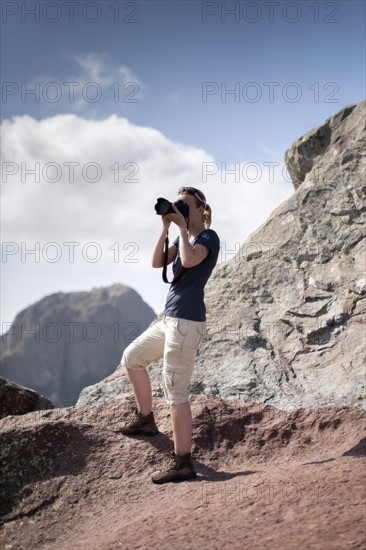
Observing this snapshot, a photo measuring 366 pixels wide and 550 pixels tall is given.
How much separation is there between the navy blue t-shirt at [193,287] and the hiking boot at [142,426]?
1.24m

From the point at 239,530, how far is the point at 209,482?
1091 mm

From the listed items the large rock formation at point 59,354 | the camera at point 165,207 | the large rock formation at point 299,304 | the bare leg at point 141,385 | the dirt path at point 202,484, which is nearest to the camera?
the dirt path at point 202,484

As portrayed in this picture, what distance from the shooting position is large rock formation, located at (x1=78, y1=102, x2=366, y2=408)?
6.18 m

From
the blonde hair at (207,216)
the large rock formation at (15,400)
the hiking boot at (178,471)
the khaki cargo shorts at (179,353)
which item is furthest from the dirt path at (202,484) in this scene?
the blonde hair at (207,216)

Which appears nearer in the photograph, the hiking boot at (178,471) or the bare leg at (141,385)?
the hiking boot at (178,471)

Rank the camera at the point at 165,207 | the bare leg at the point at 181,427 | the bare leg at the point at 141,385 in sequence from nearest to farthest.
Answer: the bare leg at the point at 181,427, the camera at the point at 165,207, the bare leg at the point at 141,385

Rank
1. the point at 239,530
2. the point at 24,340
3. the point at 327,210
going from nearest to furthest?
the point at 239,530 < the point at 327,210 < the point at 24,340

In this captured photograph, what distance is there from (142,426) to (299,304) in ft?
8.30

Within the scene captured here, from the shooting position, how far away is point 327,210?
7.78 meters

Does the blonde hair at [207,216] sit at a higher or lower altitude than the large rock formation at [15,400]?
higher

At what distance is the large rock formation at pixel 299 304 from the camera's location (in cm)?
618

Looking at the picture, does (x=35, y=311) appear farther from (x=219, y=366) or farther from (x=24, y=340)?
(x=219, y=366)

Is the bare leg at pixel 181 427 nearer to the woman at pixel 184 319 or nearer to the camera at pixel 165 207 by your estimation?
the woman at pixel 184 319

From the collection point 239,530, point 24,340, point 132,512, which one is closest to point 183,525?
point 239,530
